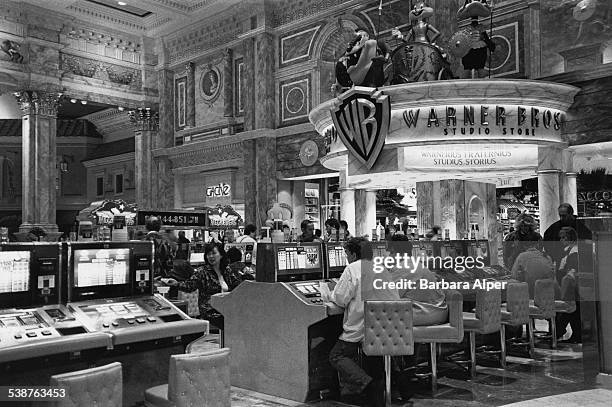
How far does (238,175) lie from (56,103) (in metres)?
4.73

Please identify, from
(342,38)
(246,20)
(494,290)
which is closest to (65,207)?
(246,20)

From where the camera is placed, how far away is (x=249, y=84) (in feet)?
45.7

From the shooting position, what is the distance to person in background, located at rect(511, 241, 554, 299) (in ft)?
21.6

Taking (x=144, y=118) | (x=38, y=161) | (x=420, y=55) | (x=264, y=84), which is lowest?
(x=38, y=161)

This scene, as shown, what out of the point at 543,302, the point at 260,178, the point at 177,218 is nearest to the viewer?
the point at 543,302

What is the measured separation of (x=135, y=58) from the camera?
16594 millimetres

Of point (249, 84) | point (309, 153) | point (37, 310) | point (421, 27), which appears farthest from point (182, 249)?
point (37, 310)

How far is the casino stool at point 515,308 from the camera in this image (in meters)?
6.04

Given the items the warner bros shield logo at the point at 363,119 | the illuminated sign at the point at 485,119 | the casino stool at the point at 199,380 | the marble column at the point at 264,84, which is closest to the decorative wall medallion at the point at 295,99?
the marble column at the point at 264,84

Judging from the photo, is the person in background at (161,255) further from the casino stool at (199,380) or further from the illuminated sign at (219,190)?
the illuminated sign at (219,190)

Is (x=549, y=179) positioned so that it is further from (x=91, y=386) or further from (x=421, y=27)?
(x=91, y=386)

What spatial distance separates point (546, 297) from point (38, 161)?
12.1 metres

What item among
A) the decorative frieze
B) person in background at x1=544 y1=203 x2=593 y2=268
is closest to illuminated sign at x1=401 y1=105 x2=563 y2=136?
person in background at x1=544 y1=203 x2=593 y2=268

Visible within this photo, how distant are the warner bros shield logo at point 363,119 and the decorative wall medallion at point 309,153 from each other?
3.69 metres
